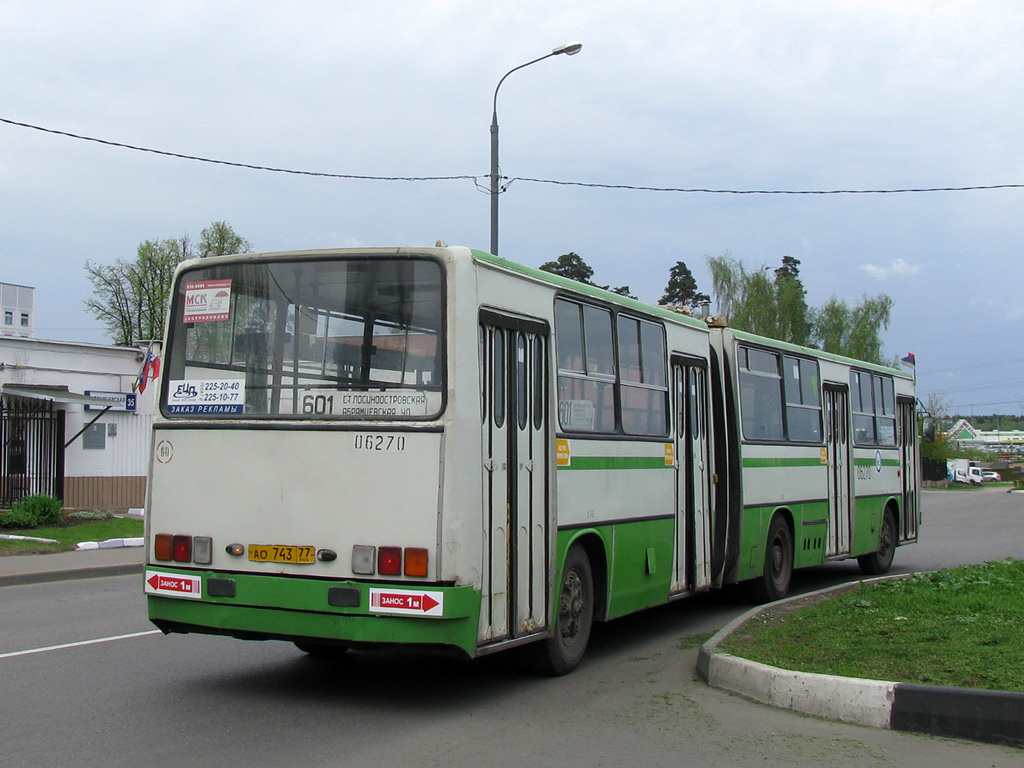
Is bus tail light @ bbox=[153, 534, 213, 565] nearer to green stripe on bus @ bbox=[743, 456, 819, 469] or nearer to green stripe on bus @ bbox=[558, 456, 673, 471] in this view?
green stripe on bus @ bbox=[558, 456, 673, 471]

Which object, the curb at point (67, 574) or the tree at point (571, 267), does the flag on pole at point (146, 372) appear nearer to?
the curb at point (67, 574)

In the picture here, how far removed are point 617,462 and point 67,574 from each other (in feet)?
31.1

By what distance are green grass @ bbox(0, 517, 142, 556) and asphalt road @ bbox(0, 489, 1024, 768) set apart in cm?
783

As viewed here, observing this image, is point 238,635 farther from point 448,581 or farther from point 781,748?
point 781,748

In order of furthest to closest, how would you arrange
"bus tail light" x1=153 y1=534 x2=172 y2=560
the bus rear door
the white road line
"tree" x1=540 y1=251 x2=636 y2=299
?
"tree" x1=540 y1=251 x2=636 y2=299, the white road line, "bus tail light" x1=153 y1=534 x2=172 y2=560, the bus rear door

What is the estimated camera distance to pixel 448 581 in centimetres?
670

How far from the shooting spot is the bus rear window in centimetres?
706

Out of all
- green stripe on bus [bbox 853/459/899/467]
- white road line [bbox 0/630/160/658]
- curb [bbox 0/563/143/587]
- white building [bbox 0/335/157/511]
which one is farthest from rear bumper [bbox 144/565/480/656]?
white building [bbox 0/335/157/511]

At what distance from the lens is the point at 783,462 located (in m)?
→ 12.8

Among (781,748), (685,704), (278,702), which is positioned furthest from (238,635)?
(781,748)

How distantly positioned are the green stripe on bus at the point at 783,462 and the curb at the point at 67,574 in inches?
358

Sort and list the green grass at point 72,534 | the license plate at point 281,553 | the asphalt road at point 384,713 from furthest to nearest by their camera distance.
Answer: the green grass at point 72,534 → the license plate at point 281,553 → the asphalt road at point 384,713

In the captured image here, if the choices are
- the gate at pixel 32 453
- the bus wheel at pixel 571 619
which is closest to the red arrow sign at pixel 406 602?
the bus wheel at pixel 571 619

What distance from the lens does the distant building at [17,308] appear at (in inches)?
3233
